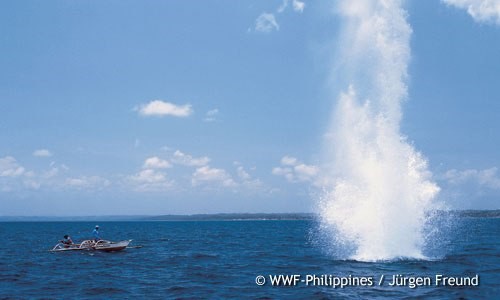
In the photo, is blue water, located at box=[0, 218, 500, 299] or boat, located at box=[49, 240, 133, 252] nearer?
blue water, located at box=[0, 218, 500, 299]

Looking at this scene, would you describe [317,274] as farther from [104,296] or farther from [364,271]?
[104,296]

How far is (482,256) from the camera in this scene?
45.0 metres

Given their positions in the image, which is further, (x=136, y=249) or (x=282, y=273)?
(x=136, y=249)

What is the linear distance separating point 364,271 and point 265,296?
10.2 m

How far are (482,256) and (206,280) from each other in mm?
29729

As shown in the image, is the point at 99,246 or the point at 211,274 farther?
the point at 99,246

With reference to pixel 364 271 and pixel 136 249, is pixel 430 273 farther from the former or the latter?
pixel 136 249

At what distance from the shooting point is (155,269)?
38.4 m

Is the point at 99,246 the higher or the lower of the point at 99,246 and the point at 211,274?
the higher

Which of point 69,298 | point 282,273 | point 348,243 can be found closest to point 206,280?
point 282,273

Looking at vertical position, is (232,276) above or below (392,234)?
below

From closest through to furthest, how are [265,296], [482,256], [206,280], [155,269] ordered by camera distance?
[265,296]
[206,280]
[155,269]
[482,256]

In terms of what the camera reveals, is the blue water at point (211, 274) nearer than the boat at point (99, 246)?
Yes

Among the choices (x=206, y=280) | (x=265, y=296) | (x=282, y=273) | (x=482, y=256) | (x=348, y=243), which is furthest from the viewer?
(x=348, y=243)
